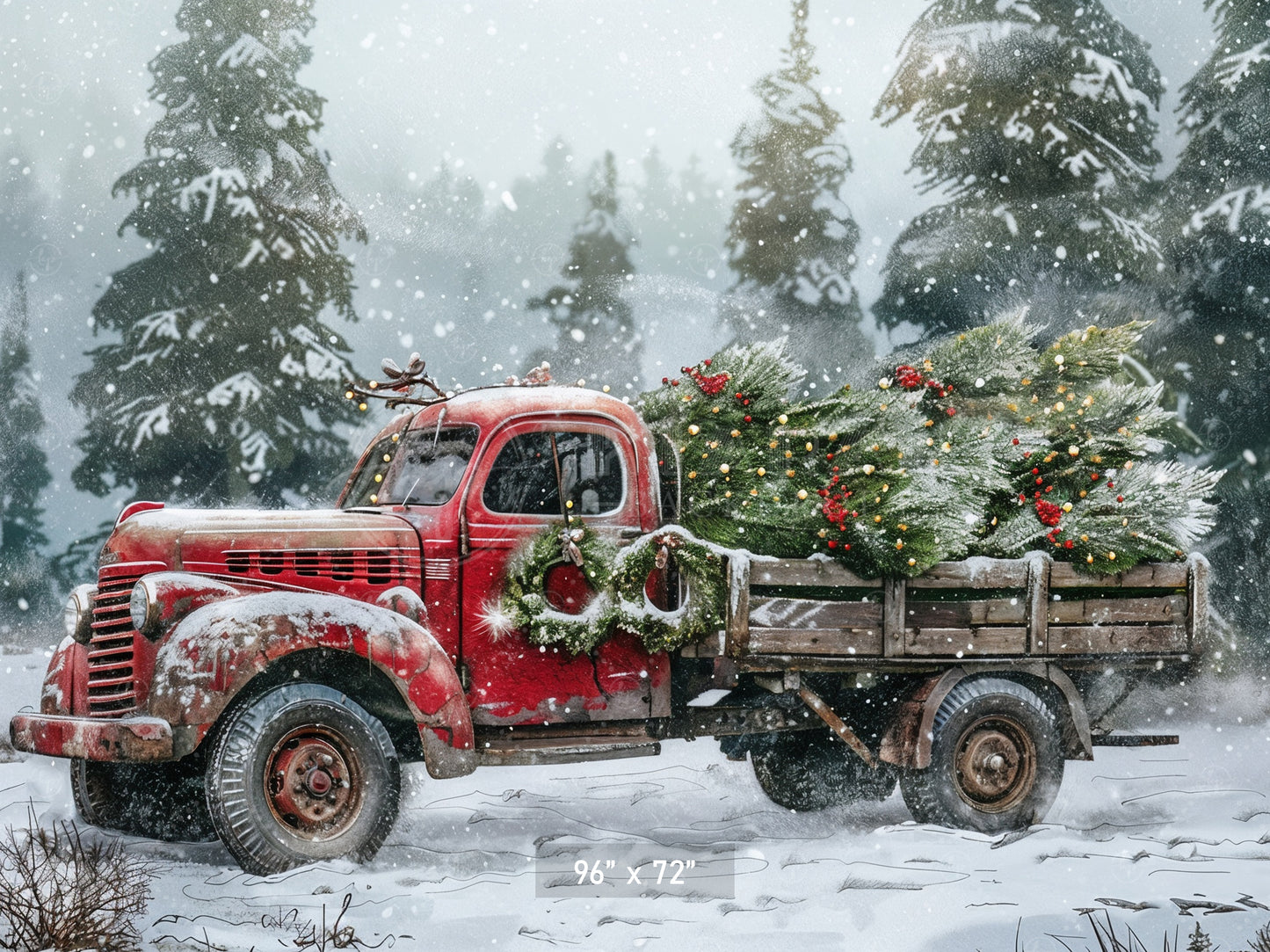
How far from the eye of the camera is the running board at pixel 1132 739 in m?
7.20

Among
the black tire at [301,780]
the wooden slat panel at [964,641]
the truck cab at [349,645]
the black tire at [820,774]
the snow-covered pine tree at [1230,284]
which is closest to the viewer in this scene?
the black tire at [301,780]

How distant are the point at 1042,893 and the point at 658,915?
1.81 meters

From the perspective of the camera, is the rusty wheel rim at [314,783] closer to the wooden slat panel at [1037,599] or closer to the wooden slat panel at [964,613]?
the wooden slat panel at [964,613]

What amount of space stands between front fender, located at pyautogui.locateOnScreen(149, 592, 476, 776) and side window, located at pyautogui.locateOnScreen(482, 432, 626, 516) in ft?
3.08

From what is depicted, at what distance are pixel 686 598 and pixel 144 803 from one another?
2961 mm

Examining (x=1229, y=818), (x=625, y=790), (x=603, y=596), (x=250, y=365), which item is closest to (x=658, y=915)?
(x=603, y=596)

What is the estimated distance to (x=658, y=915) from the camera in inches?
200

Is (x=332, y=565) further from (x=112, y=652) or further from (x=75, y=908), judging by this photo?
(x=75, y=908)

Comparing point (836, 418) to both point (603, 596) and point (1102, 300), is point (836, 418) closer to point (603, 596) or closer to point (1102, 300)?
point (603, 596)

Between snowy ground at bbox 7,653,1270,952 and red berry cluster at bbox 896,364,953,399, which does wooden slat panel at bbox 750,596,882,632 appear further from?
red berry cluster at bbox 896,364,953,399

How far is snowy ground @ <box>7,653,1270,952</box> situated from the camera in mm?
4801

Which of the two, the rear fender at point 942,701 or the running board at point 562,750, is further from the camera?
the rear fender at point 942,701

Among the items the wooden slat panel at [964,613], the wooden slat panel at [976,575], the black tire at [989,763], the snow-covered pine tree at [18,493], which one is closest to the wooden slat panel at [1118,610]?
the wooden slat panel at [964,613]

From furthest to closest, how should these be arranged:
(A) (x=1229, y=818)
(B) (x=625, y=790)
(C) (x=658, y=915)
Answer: (B) (x=625, y=790) → (A) (x=1229, y=818) → (C) (x=658, y=915)
